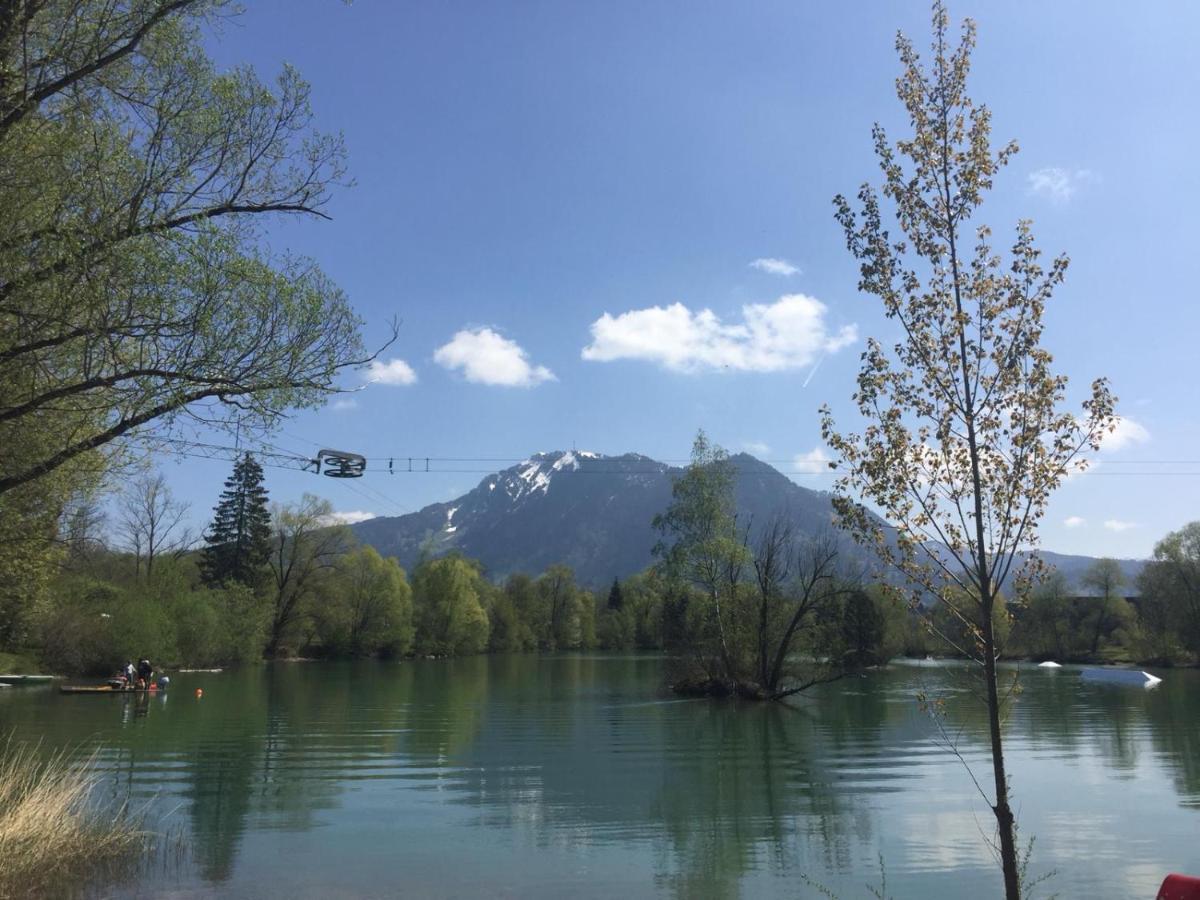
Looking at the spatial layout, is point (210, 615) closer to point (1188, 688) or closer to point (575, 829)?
point (575, 829)

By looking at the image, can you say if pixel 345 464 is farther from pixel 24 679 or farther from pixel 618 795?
pixel 24 679

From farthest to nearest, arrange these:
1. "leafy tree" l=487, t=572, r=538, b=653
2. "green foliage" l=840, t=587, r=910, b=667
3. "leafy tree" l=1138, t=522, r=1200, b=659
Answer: "leafy tree" l=487, t=572, r=538, b=653
"leafy tree" l=1138, t=522, r=1200, b=659
"green foliage" l=840, t=587, r=910, b=667

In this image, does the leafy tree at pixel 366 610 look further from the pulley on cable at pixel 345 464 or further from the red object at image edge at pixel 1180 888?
the red object at image edge at pixel 1180 888

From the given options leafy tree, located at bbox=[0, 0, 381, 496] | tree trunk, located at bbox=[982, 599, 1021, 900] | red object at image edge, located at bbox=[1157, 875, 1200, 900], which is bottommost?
red object at image edge, located at bbox=[1157, 875, 1200, 900]

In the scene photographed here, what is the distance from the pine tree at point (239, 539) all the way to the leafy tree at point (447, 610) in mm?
Answer: 20041

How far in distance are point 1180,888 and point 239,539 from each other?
78063 millimetres

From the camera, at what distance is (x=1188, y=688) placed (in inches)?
1973

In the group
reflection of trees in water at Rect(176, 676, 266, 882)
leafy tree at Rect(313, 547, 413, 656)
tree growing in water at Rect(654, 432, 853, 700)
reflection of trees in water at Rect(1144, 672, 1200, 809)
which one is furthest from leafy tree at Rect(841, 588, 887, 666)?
leafy tree at Rect(313, 547, 413, 656)

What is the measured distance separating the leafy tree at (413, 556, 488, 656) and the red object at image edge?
288 ft

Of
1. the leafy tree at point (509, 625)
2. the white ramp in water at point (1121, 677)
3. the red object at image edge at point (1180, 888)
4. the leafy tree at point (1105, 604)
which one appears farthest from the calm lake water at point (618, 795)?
the leafy tree at point (509, 625)

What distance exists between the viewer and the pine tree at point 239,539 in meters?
73.4

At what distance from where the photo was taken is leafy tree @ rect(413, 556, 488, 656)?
89812 millimetres

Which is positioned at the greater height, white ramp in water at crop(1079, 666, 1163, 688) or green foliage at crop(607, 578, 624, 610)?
green foliage at crop(607, 578, 624, 610)

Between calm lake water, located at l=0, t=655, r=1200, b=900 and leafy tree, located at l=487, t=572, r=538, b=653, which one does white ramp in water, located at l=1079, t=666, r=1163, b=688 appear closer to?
calm lake water, located at l=0, t=655, r=1200, b=900
